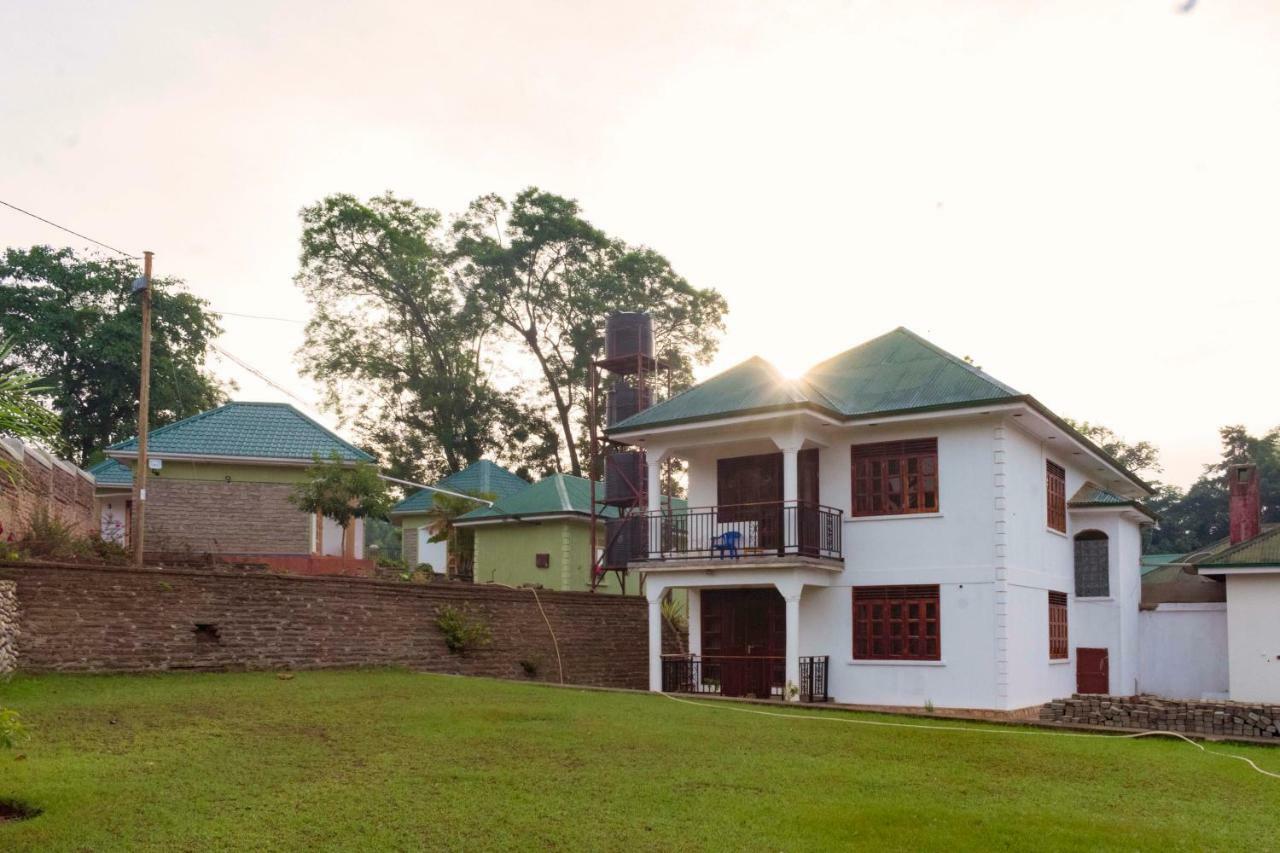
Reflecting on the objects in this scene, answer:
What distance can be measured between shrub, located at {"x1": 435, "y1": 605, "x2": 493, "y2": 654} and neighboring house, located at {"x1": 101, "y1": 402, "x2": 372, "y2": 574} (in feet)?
27.3

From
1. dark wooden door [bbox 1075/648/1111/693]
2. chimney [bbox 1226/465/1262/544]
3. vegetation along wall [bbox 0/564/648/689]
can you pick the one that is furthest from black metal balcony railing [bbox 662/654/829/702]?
chimney [bbox 1226/465/1262/544]

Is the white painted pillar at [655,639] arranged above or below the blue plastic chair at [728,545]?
below

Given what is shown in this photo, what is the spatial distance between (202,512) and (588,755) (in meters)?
19.3

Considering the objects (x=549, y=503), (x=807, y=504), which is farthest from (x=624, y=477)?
(x=807, y=504)

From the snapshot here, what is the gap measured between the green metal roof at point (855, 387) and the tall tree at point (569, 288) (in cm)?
2029

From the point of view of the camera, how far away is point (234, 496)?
90.0ft

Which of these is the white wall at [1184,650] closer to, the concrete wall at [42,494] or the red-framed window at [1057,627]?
the red-framed window at [1057,627]

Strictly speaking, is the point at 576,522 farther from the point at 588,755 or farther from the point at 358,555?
the point at 588,755

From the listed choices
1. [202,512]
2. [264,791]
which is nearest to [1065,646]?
[264,791]

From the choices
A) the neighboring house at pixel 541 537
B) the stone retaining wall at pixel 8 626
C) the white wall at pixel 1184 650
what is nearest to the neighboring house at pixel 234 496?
the neighboring house at pixel 541 537

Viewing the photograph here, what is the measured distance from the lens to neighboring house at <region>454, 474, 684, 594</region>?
2973 centimetres

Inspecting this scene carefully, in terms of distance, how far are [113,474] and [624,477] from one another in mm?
14757

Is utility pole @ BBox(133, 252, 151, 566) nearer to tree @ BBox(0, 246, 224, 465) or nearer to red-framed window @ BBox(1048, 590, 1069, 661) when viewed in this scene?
red-framed window @ BBox(1048, 590, 1069, 661)

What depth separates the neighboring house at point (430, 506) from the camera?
3553 cm
